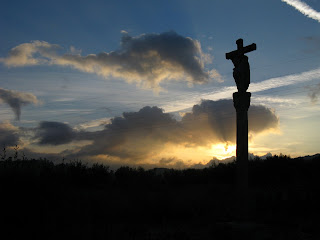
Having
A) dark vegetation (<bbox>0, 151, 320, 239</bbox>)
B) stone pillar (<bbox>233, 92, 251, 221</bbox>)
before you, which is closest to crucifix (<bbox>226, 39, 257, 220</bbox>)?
stone pillar (<bbox>233, 92, 251, 221</bbox>)

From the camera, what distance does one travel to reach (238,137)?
9.66m

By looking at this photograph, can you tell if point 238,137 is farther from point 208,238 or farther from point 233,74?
point 208,238

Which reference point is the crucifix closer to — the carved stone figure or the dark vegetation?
the carved stone figure

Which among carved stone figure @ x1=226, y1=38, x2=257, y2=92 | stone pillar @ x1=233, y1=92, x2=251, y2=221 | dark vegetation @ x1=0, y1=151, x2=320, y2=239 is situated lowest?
dark vegetation @ x1=0, y1=151, x2=320, y2=239

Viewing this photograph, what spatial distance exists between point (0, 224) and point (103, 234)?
2633 millimetres

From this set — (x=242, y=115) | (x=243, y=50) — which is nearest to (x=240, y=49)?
(x=243, y=50)

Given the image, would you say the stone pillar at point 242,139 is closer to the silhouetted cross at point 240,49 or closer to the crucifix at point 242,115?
the crucifix at point 242,115

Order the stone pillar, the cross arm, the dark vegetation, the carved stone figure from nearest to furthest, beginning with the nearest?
the dark vegetation < the stone pillar < the carved stone figure < the cross arm

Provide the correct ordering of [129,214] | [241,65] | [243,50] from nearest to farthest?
[241,65] → [243,50] → [129,214]

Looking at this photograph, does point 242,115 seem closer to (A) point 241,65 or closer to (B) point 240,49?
(A) point 241,65

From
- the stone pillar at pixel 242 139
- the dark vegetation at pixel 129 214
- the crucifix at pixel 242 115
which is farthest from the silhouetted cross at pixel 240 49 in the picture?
the dark vegetation at pixel 129 214

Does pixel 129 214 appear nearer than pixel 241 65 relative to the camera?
No

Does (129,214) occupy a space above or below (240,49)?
below

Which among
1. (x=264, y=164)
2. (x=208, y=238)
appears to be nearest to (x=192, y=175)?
(x=264, y=164)
